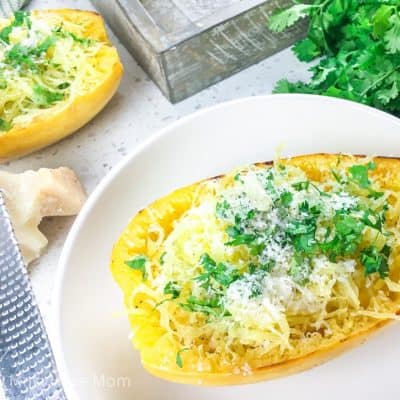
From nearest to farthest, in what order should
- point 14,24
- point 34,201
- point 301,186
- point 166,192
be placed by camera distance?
point 301,186
point 166,192
point 34,201
point 14,24

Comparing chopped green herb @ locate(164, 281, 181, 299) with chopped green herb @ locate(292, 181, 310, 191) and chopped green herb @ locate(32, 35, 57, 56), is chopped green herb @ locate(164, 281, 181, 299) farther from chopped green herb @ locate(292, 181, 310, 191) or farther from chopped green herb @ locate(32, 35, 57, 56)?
chopped green herb @ locate(32, 35, 57, 56)

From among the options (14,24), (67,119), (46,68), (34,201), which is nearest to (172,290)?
(34,201)

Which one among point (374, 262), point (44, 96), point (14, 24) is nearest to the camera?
point (374, 262)

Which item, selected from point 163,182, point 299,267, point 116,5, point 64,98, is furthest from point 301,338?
point 116,5

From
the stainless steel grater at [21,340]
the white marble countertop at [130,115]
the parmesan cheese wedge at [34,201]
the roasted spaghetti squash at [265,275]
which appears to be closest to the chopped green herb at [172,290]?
the roasted spaghetti squash at [265,275]

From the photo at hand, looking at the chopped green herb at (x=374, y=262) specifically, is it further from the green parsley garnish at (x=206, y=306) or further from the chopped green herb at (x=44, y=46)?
the chopped green herb at (x=44, y=46)

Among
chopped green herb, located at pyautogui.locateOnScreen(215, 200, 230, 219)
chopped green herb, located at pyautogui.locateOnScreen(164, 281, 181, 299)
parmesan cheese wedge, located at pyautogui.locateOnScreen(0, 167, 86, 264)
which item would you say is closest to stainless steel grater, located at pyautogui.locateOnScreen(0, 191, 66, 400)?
parmesan cheese wedge, located at pyautogui.locateOnScreen(0, 167, 86, 264)

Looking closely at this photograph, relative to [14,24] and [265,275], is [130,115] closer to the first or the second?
[14,24]
